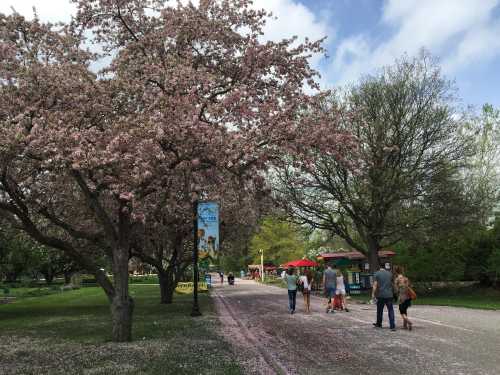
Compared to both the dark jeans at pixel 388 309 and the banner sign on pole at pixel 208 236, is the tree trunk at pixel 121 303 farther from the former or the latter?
the banner sign on pole at pixel 208 236

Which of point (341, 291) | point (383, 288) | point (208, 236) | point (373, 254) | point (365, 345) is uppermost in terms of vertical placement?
point (208, 236)

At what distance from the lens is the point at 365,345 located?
12117mm

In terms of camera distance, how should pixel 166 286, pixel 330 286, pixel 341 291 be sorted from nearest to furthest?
pixel 330 286 → pixel 341 291 → pixel 166 286

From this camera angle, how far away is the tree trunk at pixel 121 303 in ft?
43.5

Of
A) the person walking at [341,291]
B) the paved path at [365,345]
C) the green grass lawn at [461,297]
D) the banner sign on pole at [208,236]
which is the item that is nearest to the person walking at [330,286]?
the person walking at [341,291]

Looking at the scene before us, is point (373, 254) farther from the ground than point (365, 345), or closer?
farther from the ground

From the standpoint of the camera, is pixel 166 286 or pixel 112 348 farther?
pixel 166 286

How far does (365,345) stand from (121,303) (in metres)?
6.35

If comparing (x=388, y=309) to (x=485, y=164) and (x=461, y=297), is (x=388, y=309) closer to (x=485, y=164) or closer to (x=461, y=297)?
(x=461, y=297)

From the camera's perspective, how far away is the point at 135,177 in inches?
435

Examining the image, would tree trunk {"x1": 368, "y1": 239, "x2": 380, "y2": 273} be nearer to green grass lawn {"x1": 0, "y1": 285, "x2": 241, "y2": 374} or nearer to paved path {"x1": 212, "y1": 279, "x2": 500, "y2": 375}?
paved path {"x1": 212, "y1": 279, "x2": 500, "y2": 375}

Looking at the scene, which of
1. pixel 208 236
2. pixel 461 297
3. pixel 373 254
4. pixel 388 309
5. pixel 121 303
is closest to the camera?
pixel 121 303

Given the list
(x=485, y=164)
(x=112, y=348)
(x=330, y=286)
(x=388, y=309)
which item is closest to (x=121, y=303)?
(x=112, y=348)

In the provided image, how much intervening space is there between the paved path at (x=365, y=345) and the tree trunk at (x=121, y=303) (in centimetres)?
283
